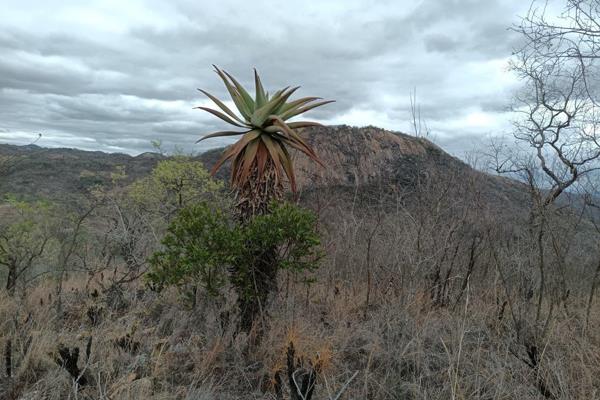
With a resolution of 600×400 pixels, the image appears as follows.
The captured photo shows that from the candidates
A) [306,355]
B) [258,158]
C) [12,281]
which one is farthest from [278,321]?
[12,281]

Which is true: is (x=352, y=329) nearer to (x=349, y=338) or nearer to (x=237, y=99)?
(x=349, y=338)

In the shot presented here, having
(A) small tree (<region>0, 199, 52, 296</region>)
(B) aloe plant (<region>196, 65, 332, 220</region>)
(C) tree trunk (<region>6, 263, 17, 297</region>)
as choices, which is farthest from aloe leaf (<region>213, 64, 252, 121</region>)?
(A) small tree (<region>0, 199, 52, 296</region>)

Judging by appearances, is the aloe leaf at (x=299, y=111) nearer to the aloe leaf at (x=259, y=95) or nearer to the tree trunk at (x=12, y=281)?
the aloe leaf at (x=259, y=95)

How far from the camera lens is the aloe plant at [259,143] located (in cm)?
432

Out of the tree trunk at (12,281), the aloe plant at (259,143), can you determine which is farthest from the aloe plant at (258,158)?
the tree trunk at (12,281)

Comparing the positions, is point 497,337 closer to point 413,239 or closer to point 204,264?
point 413,239

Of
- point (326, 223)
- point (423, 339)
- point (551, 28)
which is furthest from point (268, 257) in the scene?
point (551, 28)

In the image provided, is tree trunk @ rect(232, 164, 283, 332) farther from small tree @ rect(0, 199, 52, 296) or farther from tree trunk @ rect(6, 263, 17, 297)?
small tree @ rect(0, 199, 52, 296)

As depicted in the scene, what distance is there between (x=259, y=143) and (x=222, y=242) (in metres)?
1.03

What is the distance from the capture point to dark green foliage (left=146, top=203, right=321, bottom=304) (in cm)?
412

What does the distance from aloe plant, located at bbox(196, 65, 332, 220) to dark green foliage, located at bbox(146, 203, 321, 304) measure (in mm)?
258

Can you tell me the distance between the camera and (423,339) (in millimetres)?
4684

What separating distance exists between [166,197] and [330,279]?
6.07 metres

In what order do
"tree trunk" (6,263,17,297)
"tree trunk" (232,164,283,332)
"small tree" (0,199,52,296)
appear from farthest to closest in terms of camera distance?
"small tree" (0,199,52,296) → "tree trunk" (6,263,17,297) → "tree trunk" (232,164,283,332)
